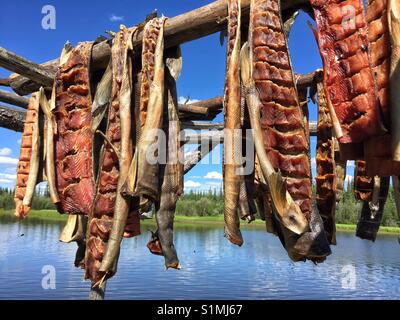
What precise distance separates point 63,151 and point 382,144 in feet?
9.60

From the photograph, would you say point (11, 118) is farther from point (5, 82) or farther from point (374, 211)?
point (374, 211)

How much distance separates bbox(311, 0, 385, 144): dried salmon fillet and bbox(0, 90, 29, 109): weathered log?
16.1ft

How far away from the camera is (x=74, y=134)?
408cm

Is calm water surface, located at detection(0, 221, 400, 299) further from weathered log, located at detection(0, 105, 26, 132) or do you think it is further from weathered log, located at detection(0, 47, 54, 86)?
weathered log, located at detection(0, 47, 54, 86)

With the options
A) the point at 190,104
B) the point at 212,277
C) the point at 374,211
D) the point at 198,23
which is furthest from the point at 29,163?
the point at 212,277

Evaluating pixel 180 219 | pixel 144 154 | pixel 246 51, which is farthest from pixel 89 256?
pixel 180 219

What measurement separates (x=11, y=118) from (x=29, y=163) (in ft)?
5.49

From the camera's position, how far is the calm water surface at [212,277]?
15.2 meters

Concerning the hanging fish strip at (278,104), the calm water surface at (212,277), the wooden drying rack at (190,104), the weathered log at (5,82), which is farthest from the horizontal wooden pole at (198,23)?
the calm water surface at (212,277)

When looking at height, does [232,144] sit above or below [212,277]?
above

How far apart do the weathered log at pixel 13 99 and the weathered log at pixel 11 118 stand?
0.31 m

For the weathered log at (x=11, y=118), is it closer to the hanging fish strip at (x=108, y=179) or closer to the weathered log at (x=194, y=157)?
the weathered log at (x=194, y=157)

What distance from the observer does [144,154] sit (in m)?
3.26

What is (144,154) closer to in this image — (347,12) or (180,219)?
(347,12)
